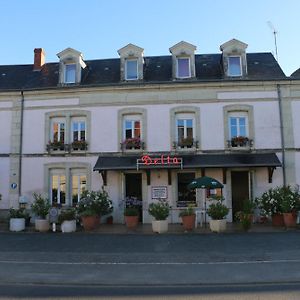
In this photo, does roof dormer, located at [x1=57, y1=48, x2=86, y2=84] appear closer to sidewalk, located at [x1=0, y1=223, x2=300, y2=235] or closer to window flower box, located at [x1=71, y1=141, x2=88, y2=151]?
window flower box, located at [x1=71, y1=141, x2=88, y2=151]

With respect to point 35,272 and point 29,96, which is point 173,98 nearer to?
point 29,96

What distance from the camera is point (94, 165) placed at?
1800cm

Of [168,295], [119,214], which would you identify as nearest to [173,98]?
[119,214]

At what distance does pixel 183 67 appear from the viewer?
18.8 metres

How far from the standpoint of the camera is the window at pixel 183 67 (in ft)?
61.1

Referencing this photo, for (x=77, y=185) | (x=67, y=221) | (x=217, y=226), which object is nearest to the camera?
(x=217, y=226)

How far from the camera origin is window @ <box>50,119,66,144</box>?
18.7 m

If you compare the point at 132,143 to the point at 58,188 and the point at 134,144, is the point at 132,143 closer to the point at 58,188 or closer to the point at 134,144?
the point at 134,144

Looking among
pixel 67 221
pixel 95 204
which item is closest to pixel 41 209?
pixel 67 221

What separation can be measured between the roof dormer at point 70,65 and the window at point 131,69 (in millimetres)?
2325

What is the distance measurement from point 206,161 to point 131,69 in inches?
227

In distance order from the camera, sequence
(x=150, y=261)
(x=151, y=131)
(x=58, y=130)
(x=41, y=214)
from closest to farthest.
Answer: (x=150, y=261), (x=41, y=214), (x=151, y=131), (x=58, y=130)

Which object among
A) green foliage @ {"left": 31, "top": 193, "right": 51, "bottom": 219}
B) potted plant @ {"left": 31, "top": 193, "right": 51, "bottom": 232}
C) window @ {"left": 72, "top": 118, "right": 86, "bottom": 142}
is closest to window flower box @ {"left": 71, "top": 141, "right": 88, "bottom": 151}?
window @ {"left": 72, "top": 118, "right": 86, "bottom": 142}

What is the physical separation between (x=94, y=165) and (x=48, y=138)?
105 inches
